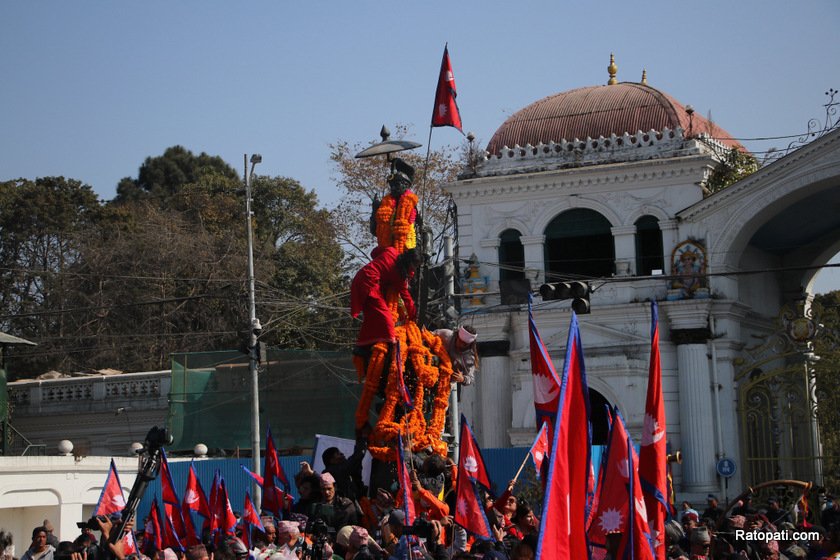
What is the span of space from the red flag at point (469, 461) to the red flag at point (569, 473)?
3618mm

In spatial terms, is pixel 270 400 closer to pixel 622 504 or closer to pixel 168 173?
pixel 622 504

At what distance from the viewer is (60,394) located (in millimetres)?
34531

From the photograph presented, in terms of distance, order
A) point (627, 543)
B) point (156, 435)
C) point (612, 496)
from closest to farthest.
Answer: point (627, 543) → point (612, 496) → point (156, 435)

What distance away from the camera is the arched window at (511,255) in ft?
106

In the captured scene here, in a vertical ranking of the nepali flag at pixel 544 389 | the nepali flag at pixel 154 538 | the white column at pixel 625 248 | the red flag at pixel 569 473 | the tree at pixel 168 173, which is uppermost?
the tree at pixel 168 173

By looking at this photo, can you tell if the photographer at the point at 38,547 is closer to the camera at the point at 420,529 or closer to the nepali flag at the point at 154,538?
the nepali flag at the point at 154,538

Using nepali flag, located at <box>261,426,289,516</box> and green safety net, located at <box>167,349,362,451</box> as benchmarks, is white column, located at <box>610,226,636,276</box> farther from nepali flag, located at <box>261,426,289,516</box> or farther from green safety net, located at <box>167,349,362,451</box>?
nepali flag, located at <box>261,426,289,516</box>

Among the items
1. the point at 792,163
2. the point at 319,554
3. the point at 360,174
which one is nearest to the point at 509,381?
the point at 792,163

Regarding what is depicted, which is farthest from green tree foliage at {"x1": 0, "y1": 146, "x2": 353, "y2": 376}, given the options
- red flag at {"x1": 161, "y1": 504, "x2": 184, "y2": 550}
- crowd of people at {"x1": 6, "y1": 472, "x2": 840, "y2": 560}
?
crowd of people at {"x1": 6, "y1": 472, "x2": 840, "y2": 560}

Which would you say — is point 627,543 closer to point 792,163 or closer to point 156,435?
point 156,435

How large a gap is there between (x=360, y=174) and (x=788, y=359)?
51.9ft

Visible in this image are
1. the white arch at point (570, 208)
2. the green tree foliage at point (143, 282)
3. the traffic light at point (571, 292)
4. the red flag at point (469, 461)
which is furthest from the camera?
the green tree foliage at point (143, 282)

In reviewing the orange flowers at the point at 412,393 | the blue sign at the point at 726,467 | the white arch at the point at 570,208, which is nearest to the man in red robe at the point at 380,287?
the orange flowers at the point at 412,393

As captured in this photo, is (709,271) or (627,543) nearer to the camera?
(627,543)
